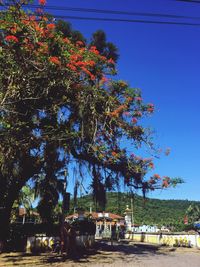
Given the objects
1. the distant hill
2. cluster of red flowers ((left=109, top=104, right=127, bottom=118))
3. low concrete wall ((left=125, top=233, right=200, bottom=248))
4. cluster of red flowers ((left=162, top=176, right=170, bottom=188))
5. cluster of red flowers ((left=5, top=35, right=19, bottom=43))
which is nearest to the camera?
cluster of red flowers ((left=5, top=35, right=19, bottom=43))

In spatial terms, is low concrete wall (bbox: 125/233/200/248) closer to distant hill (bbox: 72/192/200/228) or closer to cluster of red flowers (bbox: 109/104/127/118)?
cluster of red flowers (bbox: 109/104/127/118)

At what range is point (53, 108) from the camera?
13297 millimetres

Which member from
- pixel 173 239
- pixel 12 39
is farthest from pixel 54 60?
pixel 173 239

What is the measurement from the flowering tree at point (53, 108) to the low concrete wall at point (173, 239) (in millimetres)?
7171

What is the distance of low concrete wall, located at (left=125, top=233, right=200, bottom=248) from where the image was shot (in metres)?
22.4

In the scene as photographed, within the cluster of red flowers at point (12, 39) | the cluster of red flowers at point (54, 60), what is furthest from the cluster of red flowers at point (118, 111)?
the cluster of red flowers at point (12, 39)

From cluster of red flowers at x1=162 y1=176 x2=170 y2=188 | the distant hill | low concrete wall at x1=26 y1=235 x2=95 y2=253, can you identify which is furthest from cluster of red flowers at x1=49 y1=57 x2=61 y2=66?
the distant hill

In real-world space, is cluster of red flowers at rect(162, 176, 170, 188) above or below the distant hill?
below

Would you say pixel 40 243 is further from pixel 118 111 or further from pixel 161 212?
pixel 161 212

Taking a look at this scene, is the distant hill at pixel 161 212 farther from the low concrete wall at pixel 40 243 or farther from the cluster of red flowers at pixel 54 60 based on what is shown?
the cluster of red flowers at pixel 54 60

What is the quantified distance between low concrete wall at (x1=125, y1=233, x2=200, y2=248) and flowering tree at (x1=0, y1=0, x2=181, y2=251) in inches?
282

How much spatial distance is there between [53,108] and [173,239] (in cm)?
1470

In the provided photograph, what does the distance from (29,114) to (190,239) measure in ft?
45.2

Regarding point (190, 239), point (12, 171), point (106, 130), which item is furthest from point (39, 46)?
point (190, 239)
